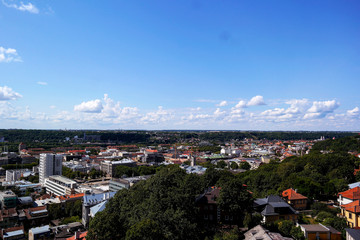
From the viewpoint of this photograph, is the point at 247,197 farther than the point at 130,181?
No

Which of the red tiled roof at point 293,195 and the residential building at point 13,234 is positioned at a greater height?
the red tiled roof at point 293,195

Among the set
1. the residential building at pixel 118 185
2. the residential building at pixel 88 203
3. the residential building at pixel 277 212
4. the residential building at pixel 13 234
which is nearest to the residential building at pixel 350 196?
the residential building at pixel 277 212

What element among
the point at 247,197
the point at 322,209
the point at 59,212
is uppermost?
the point at 247,197

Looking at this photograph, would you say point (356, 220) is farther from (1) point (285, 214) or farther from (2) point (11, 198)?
(2) point (11, 198)

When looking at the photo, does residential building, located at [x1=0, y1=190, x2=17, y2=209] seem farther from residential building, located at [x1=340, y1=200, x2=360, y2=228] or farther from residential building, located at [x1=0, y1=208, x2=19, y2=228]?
residential building, located at [x1=340, y1=200, x2=360, y2=228]

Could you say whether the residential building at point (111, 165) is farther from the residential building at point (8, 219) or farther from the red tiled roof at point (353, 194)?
the red tiled roof at point (353, 194)

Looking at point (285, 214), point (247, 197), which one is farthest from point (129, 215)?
point (285, 214)
